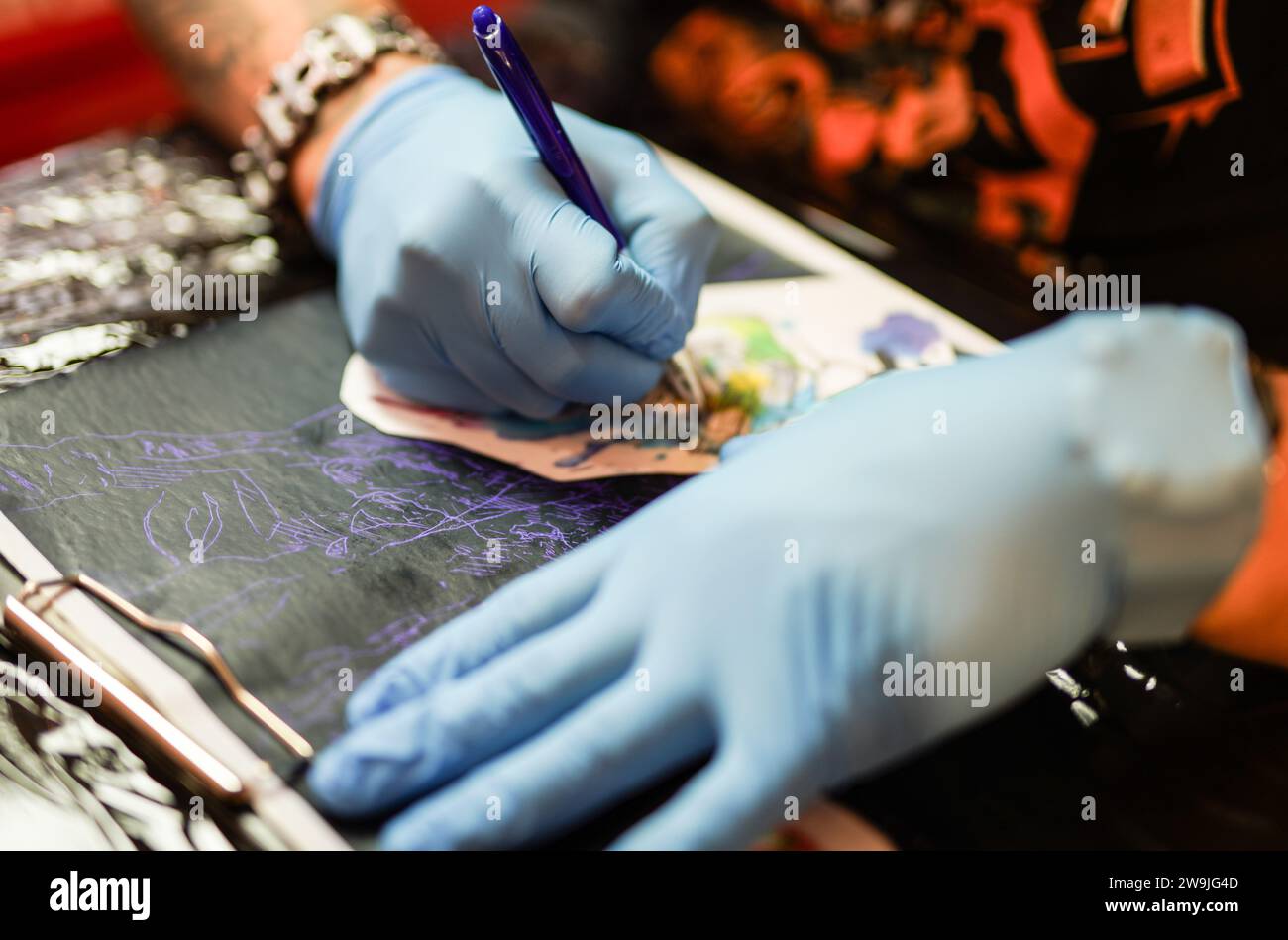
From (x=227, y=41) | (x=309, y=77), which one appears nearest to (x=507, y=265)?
(x=309, y=77)

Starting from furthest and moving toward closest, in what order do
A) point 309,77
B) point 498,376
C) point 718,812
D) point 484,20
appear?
point 309,77, point 498,376, point 484,20, point 718,812

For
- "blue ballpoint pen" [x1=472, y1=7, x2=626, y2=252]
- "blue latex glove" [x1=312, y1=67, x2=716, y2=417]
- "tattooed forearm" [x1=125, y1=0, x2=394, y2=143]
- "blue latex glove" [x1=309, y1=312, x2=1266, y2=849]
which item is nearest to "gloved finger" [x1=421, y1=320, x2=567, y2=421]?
"blue latex glove" [x1=312, y1=67, x2=716, y2=417]

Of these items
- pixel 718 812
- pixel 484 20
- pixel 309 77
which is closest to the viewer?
pixel 718 812

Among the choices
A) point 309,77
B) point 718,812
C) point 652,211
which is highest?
point 309,77

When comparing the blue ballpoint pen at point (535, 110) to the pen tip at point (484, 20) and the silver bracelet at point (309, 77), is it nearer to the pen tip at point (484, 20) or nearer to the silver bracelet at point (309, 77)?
the pen tip at point (484, 20)

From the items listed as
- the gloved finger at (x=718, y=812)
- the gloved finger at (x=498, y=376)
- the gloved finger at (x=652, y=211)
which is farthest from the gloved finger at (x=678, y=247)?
the gloved finger at (x=718, y=812)

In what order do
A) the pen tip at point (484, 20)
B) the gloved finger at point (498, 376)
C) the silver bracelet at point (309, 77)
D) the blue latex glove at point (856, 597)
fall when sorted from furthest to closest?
1. the silver bracelet at point (309, 77)
2. the gloved finger at point (498, 376)
3. the pen tip at point (484, 20)
4. the blue latex glove at point (856, 597)

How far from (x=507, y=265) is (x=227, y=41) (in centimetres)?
51

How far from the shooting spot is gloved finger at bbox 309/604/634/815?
0.44 meters

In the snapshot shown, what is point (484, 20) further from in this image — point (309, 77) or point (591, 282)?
point (309, 77)

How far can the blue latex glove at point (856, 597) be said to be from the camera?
1.37ft

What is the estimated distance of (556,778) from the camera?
436mm
